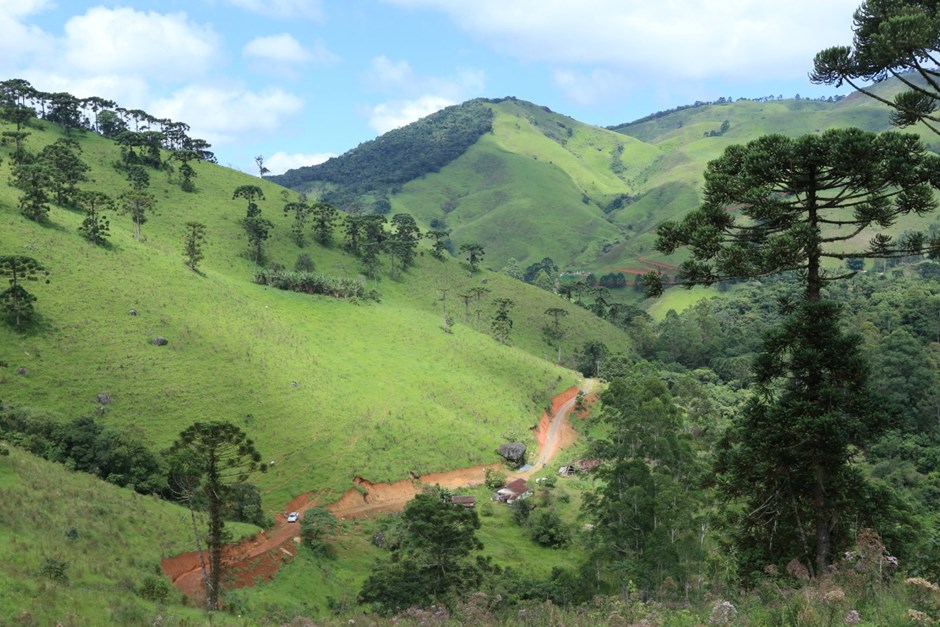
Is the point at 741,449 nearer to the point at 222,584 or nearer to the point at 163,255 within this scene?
the point at 222,584

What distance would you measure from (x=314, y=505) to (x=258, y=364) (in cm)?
2068

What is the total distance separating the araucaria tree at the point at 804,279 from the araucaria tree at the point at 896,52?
105 centimetres

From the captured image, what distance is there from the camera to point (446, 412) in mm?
68125

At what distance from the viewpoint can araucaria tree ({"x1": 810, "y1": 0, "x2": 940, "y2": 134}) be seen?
41.2 feet

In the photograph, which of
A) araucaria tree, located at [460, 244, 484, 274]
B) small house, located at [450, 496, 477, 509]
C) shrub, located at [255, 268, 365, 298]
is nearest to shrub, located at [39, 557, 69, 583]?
small house, located at [450, 496, 477, 509]

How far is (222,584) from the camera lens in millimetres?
32312

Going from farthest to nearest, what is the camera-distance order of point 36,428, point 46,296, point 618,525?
point 46,296, point 36,428, point 618,525

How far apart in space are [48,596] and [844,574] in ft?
64.9

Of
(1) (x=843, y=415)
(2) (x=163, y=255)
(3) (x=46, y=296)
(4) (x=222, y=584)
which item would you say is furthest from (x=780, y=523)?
(2) (x=163, y=255)

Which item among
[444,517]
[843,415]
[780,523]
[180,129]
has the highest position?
[180,129]

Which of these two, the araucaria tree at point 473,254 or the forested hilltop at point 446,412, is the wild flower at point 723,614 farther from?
the araucaria tree at point 473,254

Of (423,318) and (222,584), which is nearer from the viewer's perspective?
(222,584)

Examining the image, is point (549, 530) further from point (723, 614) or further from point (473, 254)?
point (473, 254)

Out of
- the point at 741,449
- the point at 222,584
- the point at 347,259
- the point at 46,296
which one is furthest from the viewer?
the point at 347,259
